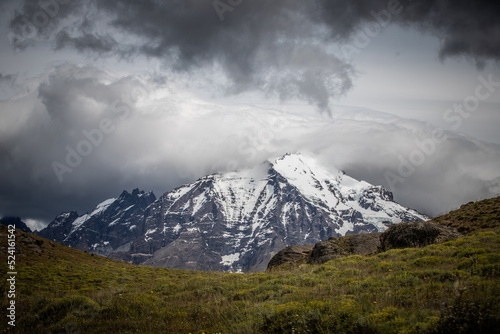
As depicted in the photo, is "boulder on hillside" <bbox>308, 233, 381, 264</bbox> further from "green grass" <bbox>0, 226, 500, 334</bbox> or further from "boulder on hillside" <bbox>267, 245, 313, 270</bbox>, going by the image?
"green grass" <bbox>0, 226, 500, 334</bbox>

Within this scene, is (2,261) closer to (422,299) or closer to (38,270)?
(38,270)

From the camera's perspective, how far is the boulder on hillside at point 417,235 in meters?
19.8

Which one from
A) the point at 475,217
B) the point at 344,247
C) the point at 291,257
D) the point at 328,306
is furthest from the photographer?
the point at 291,257

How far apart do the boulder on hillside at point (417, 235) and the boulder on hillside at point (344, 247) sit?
6.28ft

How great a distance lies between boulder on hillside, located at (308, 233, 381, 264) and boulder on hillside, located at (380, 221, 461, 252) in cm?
191

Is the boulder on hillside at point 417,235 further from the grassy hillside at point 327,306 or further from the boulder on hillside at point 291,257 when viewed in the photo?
the boulder on hillside at point 291,257

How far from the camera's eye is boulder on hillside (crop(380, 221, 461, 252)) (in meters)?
19.8

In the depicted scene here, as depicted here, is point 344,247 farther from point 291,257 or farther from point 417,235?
point 417,235

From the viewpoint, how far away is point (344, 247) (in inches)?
1047

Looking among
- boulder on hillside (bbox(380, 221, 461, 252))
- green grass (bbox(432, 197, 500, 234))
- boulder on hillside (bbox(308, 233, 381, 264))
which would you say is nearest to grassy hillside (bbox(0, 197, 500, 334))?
boulder on hillside (bbox(380, 221, 461, 252))

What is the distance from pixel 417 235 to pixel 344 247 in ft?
23.7

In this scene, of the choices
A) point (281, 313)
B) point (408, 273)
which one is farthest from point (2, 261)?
point (408, 273)

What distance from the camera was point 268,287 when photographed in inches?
506

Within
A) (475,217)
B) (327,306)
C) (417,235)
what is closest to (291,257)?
(417,235)
